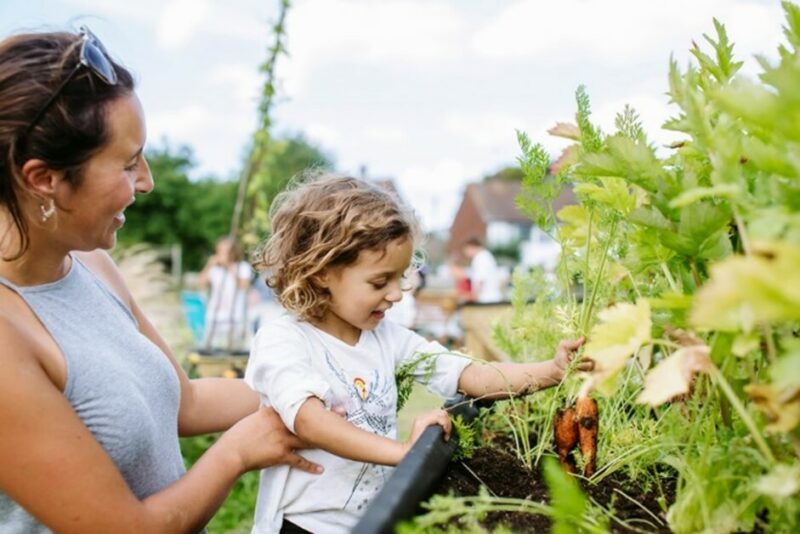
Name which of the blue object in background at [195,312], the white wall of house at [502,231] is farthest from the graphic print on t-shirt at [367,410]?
the white wall of house at [502,231]

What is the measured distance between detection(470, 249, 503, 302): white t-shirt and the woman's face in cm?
817

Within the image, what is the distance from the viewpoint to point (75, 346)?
4.34 feet

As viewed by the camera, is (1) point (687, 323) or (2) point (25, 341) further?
(2) point (25, 341)

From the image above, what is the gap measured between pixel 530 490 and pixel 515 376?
1.15ft

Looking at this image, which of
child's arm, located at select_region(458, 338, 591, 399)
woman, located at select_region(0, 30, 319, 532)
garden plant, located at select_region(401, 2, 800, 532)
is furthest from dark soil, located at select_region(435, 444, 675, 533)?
woman, located at select_region(0, 30, 319, 532)

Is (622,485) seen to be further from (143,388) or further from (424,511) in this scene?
(143,388)

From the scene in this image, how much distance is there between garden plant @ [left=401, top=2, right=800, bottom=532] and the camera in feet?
1.85

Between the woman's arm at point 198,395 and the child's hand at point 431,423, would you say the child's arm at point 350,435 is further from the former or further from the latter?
the woman's arm at point 198,395

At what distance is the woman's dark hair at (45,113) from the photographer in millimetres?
1257

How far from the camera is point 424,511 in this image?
0.89 meters

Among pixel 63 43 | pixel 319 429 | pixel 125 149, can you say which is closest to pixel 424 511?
pixel 319 429

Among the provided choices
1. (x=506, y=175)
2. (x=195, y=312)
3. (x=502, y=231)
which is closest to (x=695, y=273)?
(x=195, y=312)

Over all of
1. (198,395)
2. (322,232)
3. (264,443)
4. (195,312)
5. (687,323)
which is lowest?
(195,312)

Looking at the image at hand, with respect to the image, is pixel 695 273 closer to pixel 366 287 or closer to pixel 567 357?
pixel 567 357
